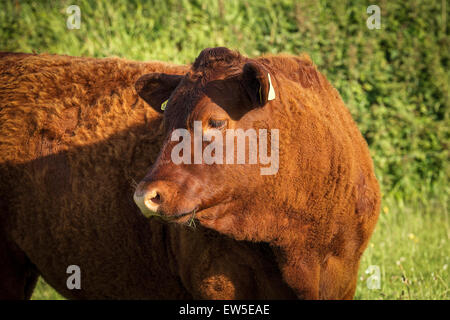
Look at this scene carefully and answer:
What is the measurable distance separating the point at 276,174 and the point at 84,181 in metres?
1.43

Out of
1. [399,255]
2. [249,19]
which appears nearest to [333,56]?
[249,19]

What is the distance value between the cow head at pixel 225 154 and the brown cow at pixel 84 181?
24.6 inches

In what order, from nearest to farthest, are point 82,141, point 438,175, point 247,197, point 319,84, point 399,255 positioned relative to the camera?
point 247,197, point 319,84, point 82,141, point 399,255, point 438,175

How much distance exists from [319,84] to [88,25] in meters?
4.62

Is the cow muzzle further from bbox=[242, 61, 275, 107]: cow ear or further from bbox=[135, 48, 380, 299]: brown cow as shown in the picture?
bbox=[242, 61, 275, 107]: cow ear

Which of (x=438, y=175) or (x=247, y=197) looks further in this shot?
(x=438, y=175)

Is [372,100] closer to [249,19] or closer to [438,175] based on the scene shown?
[438,175]

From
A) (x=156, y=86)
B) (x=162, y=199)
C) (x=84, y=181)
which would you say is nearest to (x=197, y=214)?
(x=162, y=199)

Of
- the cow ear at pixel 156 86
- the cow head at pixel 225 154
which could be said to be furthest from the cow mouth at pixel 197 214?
the cow ear at pixel 156 86

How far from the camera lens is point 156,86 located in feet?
9.64

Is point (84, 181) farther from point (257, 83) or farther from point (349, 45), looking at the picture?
point (349, 45)

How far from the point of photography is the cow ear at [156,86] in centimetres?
289

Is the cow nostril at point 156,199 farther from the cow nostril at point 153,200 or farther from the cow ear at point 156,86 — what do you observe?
the cow ear at point 156,86
